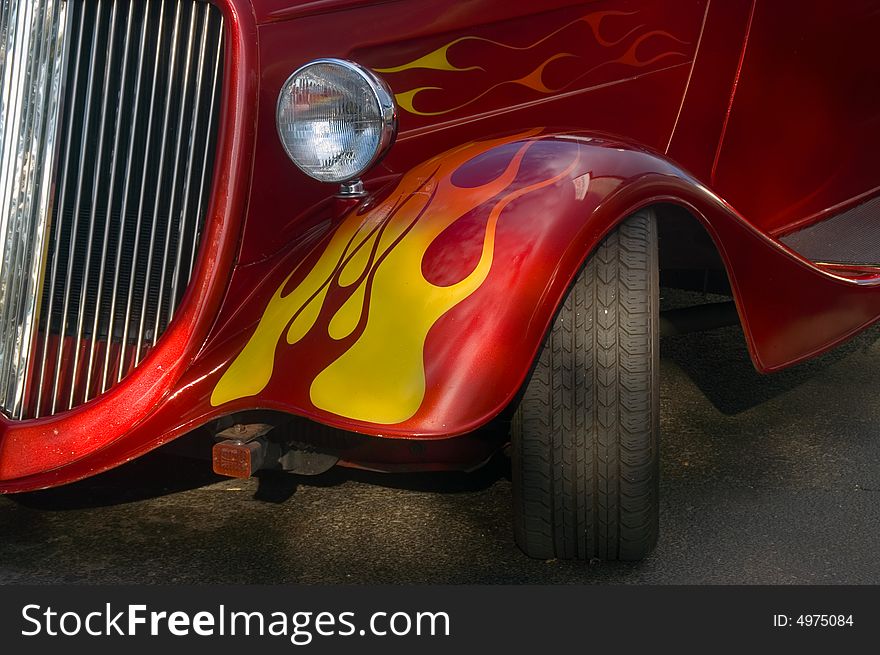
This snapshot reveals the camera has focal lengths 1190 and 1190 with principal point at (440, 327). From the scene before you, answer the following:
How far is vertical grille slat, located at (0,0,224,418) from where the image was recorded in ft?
7.38

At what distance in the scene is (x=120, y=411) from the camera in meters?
2.17

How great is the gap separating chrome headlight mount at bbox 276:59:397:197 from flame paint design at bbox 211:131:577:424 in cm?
10

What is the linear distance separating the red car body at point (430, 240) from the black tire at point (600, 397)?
0.38 feet

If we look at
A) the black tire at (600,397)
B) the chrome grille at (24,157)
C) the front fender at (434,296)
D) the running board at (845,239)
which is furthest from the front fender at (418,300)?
the running board at (845,239)

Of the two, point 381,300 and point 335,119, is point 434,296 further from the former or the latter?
point 335,119

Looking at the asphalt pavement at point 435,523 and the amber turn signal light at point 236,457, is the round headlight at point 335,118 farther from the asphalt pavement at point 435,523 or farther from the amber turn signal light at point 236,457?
the asphalt pavement at point 435,523

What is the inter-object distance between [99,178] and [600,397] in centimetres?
105

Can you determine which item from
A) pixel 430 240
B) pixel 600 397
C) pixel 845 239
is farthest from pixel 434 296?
pixel 845 239

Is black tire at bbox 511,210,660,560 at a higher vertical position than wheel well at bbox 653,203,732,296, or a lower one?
lower

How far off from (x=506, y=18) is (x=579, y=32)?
233mm

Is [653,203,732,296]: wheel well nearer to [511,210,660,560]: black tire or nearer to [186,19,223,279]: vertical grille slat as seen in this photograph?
[511,210,660,560]: black tire

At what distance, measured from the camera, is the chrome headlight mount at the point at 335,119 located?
7.04 feet

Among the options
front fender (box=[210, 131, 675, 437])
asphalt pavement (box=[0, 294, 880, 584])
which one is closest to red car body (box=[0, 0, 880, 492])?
front fender (box=[210, 131, 675, 437])

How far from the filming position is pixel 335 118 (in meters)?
2.18
